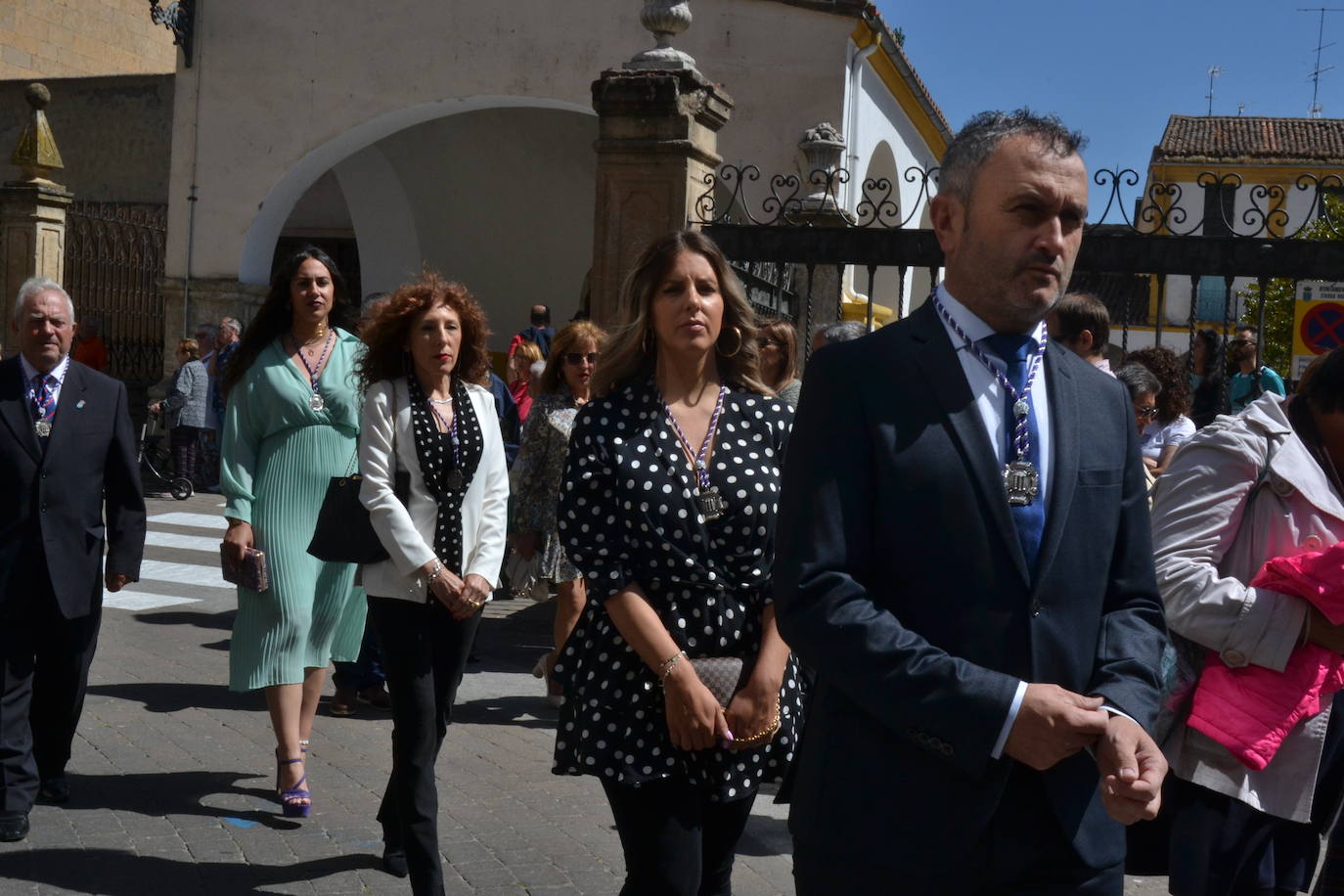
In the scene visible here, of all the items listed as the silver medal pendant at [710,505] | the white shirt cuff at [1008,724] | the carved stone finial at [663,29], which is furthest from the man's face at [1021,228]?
the carved stone finial at [663,29]

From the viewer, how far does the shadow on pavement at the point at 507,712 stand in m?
7.39

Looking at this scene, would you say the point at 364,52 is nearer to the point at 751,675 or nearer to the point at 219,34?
the point at 219,34

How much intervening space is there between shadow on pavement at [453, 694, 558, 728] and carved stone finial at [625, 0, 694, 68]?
3.84 metres

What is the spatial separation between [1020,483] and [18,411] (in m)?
4.48

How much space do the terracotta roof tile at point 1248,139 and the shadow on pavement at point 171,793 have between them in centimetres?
4493

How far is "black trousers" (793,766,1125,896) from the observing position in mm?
2363

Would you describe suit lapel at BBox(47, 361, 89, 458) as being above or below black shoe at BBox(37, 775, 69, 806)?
above

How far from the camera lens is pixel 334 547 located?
200 inches

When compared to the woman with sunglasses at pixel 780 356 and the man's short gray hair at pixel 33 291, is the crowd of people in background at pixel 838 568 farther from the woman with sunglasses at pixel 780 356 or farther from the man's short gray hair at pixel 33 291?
the woman with sunglasses at pixel 780 356

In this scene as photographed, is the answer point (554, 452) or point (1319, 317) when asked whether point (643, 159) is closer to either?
point (554, 452)

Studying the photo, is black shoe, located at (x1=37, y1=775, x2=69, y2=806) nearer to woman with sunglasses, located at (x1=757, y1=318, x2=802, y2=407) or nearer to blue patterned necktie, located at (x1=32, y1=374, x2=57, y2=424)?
blue patterned necktie, located at (x1=32, y1=374, x2=57, y2=424)

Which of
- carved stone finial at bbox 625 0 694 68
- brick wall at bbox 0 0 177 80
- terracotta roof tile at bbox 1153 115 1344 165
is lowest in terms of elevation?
carved stone finial at bbox 625 0 694 68

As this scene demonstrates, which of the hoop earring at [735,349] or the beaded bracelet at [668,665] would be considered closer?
the beaded bracelet at [668,665]

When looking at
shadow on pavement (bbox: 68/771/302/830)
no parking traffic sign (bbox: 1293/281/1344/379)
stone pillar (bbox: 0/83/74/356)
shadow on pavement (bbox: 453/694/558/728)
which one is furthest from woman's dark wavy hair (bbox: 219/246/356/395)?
stone pillar (bbox: 0/83/74/356)
